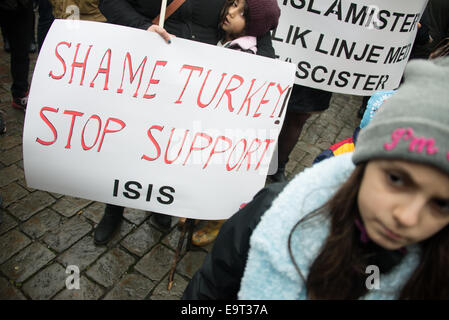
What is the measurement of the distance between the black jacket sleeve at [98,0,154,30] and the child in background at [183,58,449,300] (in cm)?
130

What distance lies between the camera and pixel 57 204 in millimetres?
2504

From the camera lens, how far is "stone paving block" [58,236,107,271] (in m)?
2.14

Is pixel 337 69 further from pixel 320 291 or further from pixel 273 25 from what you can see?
pixel 320 291

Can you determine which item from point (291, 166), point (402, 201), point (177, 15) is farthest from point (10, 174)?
point (402, 201)

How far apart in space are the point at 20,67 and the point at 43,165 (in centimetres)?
225

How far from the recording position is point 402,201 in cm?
70

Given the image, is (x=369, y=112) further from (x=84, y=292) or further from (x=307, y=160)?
(x=307, y=160)

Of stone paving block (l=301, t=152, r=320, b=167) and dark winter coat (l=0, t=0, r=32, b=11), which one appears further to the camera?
stone paving block (l=301, t=152, r=320, b=167)

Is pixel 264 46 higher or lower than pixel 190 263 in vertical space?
higher

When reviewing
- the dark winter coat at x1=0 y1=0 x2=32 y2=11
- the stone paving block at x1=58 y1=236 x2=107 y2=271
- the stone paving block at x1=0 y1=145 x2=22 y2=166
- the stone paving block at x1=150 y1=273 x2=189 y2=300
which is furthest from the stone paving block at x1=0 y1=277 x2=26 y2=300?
the dark winter coat at x1=0 y1=0 x2=32 y2=11

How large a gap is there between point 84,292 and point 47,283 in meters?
0.25

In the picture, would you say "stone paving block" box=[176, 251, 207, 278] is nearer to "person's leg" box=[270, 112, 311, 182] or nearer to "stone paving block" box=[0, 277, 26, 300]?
"stone paving block" box=[0, 277, 26, 300]

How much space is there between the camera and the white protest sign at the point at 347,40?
226 cm
